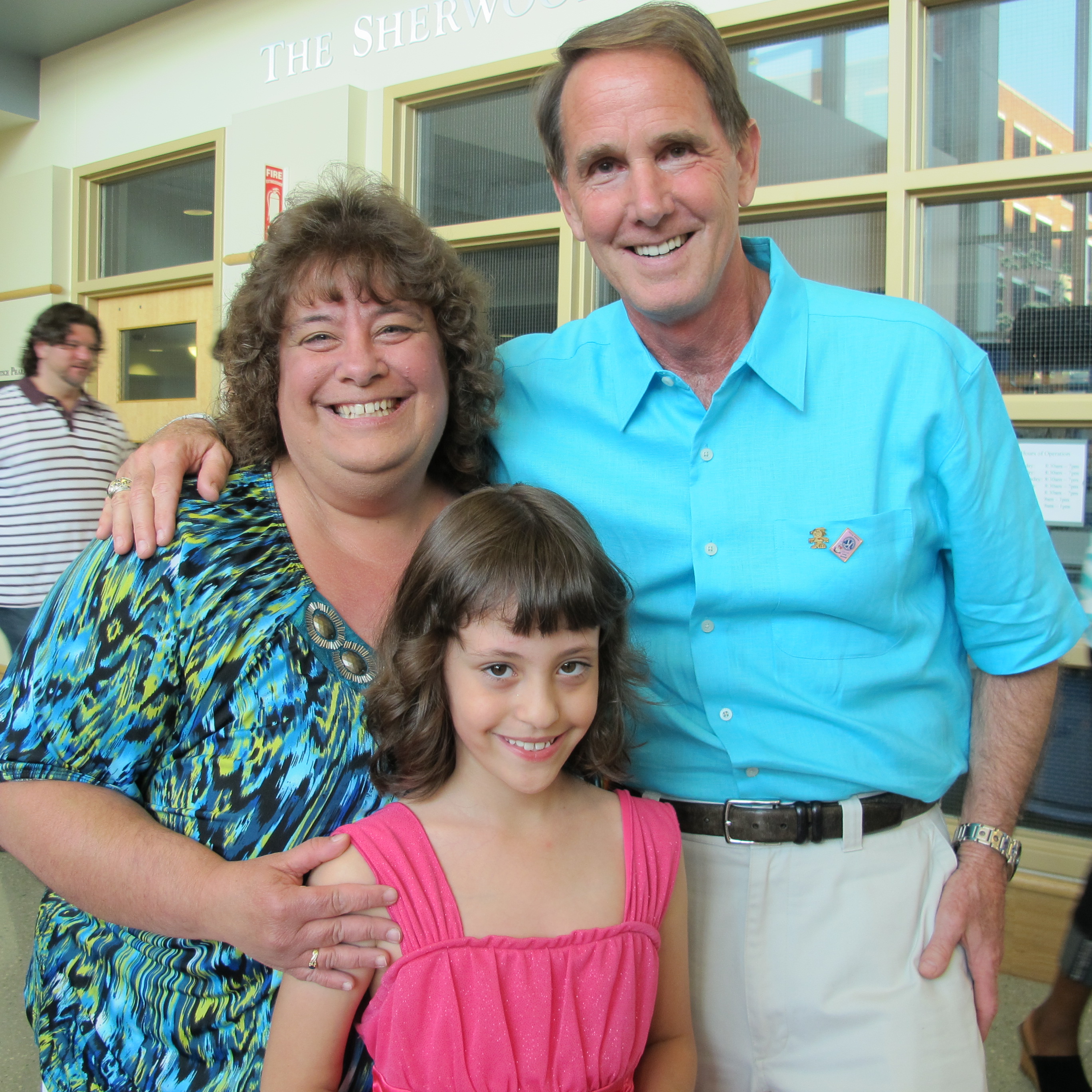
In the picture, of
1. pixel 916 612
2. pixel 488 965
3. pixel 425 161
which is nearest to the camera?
pixel 488 965

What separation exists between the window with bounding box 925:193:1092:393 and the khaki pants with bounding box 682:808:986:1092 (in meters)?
2.33

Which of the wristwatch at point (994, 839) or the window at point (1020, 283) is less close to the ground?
the window at point (1020, 283)

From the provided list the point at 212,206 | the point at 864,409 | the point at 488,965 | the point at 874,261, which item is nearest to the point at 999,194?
the point at 874,261

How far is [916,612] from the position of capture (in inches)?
59.1

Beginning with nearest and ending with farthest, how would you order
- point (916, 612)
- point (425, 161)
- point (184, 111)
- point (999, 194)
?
point (916, 612) < point (999, 194) < point (425, 161) < point (184, 111)

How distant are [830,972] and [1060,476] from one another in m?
2.40

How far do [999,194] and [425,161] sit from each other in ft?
8.41

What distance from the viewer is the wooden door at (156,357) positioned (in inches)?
229

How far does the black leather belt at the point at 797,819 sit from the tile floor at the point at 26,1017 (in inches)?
65.3

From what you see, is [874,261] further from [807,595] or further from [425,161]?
[807,595]

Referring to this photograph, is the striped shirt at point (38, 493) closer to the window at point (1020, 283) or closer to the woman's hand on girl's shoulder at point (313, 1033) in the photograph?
the woman's hand on girl's shoulder at point (313, 1033)

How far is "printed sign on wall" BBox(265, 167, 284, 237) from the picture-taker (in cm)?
503

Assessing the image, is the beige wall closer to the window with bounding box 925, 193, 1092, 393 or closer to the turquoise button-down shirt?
the window with bounding box 925, 193, 1092, 393

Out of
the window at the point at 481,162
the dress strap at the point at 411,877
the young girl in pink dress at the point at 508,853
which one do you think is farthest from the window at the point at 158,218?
the dress strap at the point at 411,877
